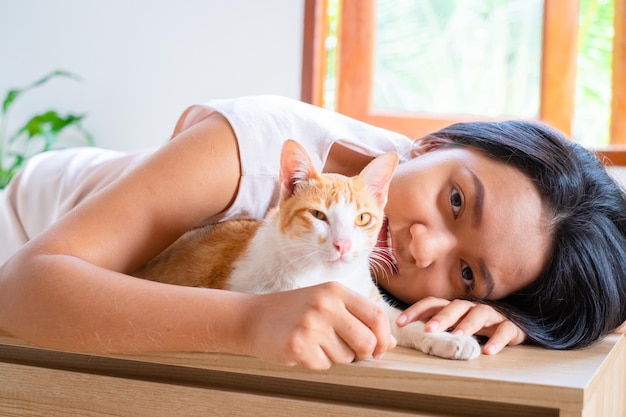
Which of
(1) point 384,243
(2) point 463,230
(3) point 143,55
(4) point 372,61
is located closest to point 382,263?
(1) point 384,243

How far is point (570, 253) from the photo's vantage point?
1050 mm

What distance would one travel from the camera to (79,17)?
2.80 metres

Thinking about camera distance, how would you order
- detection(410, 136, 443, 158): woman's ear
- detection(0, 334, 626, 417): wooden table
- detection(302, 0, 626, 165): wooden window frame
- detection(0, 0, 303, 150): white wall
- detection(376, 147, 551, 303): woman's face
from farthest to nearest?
detection(0, 0, 303, 150): white wall → detection(302, 0, 626, 165): wooden window frame → detection(410, 136, 443, 158): woman's ear → detection(376, 147, 551, 303): woman's face → detection(0, 334, 626, 417): wooden table

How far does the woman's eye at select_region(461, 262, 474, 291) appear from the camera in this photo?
1084 millimetres

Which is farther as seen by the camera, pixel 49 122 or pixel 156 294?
pixel 49 122

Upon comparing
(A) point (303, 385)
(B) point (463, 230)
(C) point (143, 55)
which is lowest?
(A) point (303, 385)

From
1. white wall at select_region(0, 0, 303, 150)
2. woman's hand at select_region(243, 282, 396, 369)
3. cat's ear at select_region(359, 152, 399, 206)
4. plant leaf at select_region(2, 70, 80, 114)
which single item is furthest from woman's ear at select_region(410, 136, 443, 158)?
plant leaf at select_region(2, 70, 80, 114)

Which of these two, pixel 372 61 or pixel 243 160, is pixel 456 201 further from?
pixel 372 61

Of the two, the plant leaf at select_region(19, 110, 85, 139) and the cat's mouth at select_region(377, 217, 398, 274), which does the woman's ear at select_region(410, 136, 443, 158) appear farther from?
the plant leaf at select_region(19, 110, 85, 139)

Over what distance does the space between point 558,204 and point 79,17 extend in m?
2.26

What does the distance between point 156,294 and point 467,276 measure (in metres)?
0.48

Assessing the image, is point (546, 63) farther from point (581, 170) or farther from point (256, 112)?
point (256, 112)

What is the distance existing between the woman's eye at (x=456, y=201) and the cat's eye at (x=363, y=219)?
0.58 feet

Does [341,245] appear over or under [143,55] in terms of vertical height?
under
